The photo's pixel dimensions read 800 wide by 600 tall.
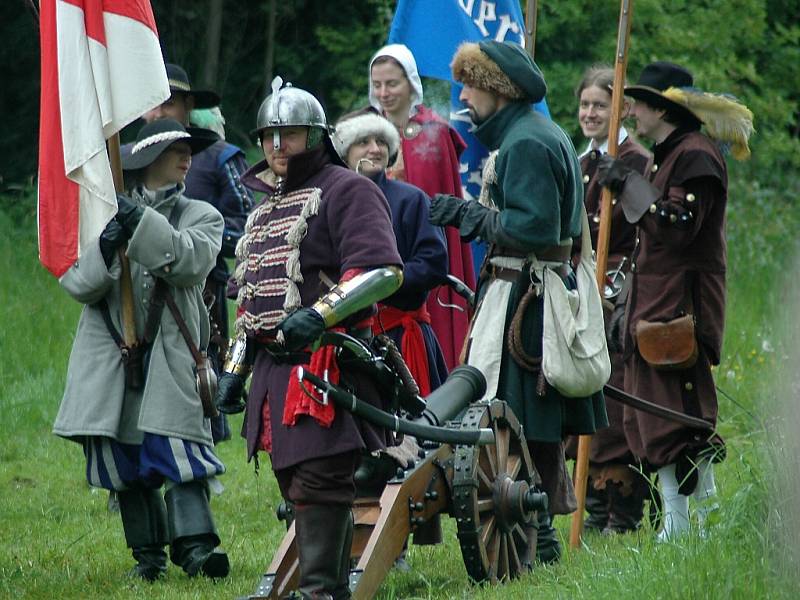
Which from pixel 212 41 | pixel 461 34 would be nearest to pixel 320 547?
pixel 461 34

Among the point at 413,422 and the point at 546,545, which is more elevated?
the point at 413,422

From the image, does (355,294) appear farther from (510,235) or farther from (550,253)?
(550,253)

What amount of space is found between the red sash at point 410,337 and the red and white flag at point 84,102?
1306 mm

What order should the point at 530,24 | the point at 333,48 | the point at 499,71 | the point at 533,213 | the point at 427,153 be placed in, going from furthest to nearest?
the point at 333,48
the point at 530,24
the point at 427,153
the point at 499,71
the point at 533,213

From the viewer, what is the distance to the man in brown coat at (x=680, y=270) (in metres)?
7.23

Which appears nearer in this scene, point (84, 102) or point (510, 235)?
point (510, 235)

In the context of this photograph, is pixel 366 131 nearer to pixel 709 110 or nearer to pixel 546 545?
pixel 709 110

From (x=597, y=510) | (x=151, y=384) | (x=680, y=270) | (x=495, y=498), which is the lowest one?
(x=597, y=510)

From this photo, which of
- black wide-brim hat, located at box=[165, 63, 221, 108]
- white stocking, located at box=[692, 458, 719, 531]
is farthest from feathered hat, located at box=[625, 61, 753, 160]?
black wide-brim hat, located at box=[165, 63, 221, 108]

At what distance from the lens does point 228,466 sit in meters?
9.68

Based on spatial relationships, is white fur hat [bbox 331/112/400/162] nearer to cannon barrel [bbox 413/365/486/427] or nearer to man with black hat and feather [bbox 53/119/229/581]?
man with black hat and feather [bbox 53/119/229/581]

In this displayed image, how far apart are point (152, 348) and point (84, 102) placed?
42.2 inches

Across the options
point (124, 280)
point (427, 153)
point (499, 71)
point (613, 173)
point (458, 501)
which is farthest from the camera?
point (427, 153)

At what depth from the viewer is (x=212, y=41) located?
17.0 metres
